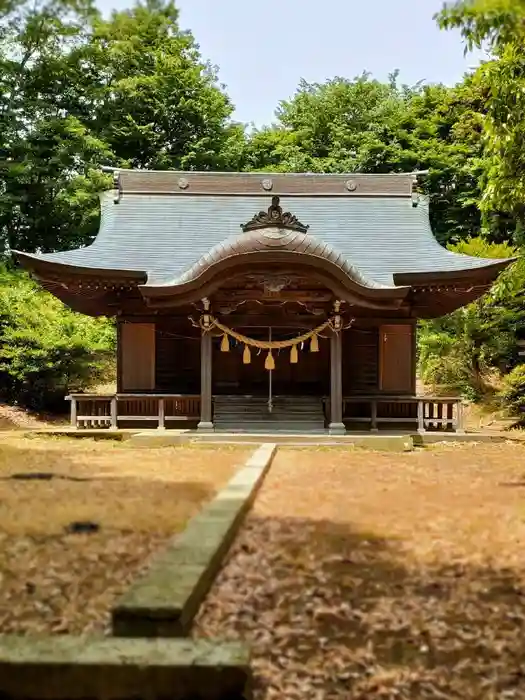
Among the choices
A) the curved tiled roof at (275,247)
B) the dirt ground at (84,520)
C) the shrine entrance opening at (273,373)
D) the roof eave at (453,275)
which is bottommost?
the dirt ground at (84,520)

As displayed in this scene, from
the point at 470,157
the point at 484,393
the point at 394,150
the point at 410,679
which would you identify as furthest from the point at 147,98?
the point at 410,679

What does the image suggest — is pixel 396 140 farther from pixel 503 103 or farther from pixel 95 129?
pixel 503 103

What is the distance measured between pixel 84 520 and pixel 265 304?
9813mm

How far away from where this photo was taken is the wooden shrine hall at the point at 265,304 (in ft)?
44.4

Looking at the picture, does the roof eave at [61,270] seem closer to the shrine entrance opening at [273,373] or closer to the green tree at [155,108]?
the shrine entrance opening at [273,373]

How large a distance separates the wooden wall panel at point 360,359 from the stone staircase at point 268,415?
115cm

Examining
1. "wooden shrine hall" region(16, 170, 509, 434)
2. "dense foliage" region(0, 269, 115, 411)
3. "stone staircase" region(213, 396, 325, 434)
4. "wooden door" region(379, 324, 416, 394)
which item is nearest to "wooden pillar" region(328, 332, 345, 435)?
"wooden shrine hall" region(16, 170, 509, 434)

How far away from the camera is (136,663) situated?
2.51 m

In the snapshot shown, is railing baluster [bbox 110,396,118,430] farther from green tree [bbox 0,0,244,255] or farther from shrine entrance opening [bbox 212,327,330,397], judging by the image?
green tree [bbox 0,0,244,255]

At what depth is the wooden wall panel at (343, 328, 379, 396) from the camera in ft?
51.8

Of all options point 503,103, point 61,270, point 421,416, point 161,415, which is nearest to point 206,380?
point 161,415

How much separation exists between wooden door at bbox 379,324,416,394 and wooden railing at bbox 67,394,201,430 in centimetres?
438

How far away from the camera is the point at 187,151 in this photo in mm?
33094

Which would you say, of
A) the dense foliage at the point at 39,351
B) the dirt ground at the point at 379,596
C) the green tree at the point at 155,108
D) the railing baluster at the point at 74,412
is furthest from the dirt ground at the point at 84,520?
the green tree at the point at 155,108
